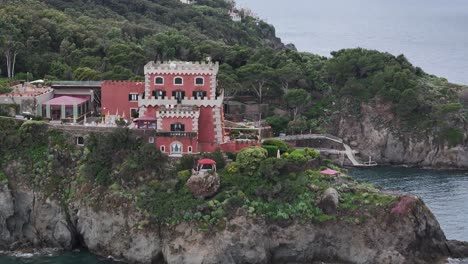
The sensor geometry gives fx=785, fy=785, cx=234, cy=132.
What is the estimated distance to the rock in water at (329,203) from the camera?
160ft

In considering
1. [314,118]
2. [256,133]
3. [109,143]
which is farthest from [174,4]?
[109,143]

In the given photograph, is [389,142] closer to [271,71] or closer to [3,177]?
[271,71]

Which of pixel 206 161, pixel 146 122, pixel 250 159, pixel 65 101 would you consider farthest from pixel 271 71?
pixel 206 161

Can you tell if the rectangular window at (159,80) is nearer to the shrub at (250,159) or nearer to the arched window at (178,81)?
the arched window at (178,81)

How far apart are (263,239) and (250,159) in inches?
227

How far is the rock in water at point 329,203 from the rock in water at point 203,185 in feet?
21.8

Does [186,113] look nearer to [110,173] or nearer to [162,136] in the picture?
[162,136]

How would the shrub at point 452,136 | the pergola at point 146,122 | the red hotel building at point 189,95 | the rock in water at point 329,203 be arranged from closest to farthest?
the rock in water at point 329,203 < the pergola at point 146,122 < the red hotel building at point 189,95 < the shrub at point 452,136

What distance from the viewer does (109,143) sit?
51812 millimetres

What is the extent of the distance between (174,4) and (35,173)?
86.9 m

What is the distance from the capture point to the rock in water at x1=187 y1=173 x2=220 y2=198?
160 ft

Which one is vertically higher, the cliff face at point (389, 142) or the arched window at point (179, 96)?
the arched window at point (179, 96)

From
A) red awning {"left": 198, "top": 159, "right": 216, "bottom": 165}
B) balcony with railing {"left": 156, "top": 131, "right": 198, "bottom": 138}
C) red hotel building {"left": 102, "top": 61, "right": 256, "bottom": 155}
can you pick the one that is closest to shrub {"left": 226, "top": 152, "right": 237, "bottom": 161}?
red hotel building {"left": 102, "top": 61, "right": 256, "bottom": 155}

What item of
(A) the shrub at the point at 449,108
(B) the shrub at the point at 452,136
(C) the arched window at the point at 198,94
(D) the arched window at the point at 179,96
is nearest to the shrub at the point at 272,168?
(C) the arched window at the point at 198,94
